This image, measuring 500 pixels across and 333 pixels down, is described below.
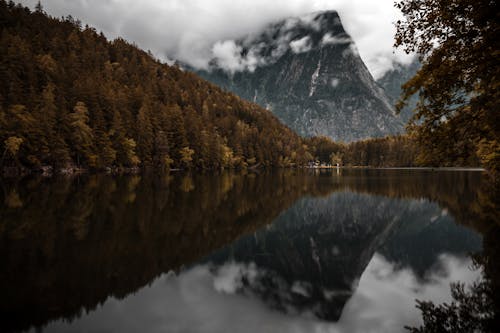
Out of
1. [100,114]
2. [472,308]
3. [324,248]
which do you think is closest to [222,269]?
[324,248]

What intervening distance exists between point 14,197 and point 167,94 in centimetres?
11258

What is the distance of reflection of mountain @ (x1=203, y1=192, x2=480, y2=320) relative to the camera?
863cm

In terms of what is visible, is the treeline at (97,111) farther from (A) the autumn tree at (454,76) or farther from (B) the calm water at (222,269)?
(A) the autumn tree at (454,76)

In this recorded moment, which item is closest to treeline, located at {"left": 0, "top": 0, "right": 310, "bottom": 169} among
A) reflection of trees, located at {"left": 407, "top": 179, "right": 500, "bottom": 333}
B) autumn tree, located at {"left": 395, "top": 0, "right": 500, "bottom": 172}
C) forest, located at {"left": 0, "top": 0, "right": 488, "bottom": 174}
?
forest, located at {"left": 0, "top": 0, "right": 488, "bottom": 174}

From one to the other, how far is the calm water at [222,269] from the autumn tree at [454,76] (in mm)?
4352

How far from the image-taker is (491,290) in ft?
26.6

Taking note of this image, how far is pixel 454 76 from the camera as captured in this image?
33.0ft

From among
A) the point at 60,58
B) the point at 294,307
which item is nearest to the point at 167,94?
the point at 60,58

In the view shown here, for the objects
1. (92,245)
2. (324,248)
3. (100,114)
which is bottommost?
(324,248)

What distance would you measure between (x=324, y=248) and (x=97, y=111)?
3057 inches

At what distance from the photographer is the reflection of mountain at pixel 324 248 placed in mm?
8633

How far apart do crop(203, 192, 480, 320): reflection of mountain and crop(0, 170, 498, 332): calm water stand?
6cm

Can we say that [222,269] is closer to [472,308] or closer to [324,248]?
[324,248]

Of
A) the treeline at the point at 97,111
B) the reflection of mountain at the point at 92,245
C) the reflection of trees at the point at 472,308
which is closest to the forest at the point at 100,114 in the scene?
the treeline at the point at 97,111
